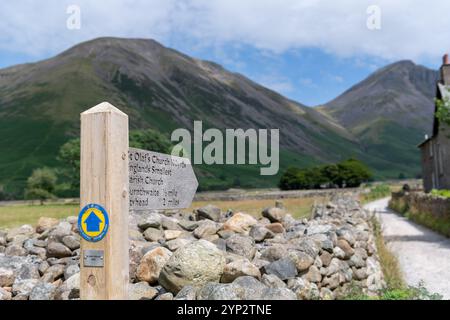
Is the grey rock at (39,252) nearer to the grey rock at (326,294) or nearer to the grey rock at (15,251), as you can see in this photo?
the grey rock at (15,251)

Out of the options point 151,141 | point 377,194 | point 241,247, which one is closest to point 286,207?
point 377,194

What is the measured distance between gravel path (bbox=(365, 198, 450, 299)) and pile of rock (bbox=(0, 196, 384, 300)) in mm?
1195

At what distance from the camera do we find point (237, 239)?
7.73 m

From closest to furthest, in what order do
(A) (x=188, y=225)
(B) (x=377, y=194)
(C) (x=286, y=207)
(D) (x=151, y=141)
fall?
(A) (x=188, y=225)
(C) (x=286, y=207)
(B) (x=377, y=194)
(D) (x=151, y=141)

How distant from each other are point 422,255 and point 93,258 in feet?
39.8

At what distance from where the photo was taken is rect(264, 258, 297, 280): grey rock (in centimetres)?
653

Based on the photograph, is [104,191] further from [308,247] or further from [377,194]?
[377,194]

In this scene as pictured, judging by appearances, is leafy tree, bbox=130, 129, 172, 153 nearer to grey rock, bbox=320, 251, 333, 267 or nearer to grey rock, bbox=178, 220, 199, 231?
grey rock, bbox=178, 220, 199, 231

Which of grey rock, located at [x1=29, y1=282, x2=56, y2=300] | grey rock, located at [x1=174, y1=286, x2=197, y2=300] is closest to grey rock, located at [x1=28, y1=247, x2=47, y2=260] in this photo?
grey rock, located at [x1=29, y1=282, x2=56, y2=300]

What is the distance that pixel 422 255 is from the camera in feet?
46.5

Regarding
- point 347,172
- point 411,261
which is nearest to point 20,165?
point 347,172

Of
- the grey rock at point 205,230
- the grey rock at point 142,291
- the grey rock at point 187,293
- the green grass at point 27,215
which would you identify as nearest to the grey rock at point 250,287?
the grey rock at point 187,293
